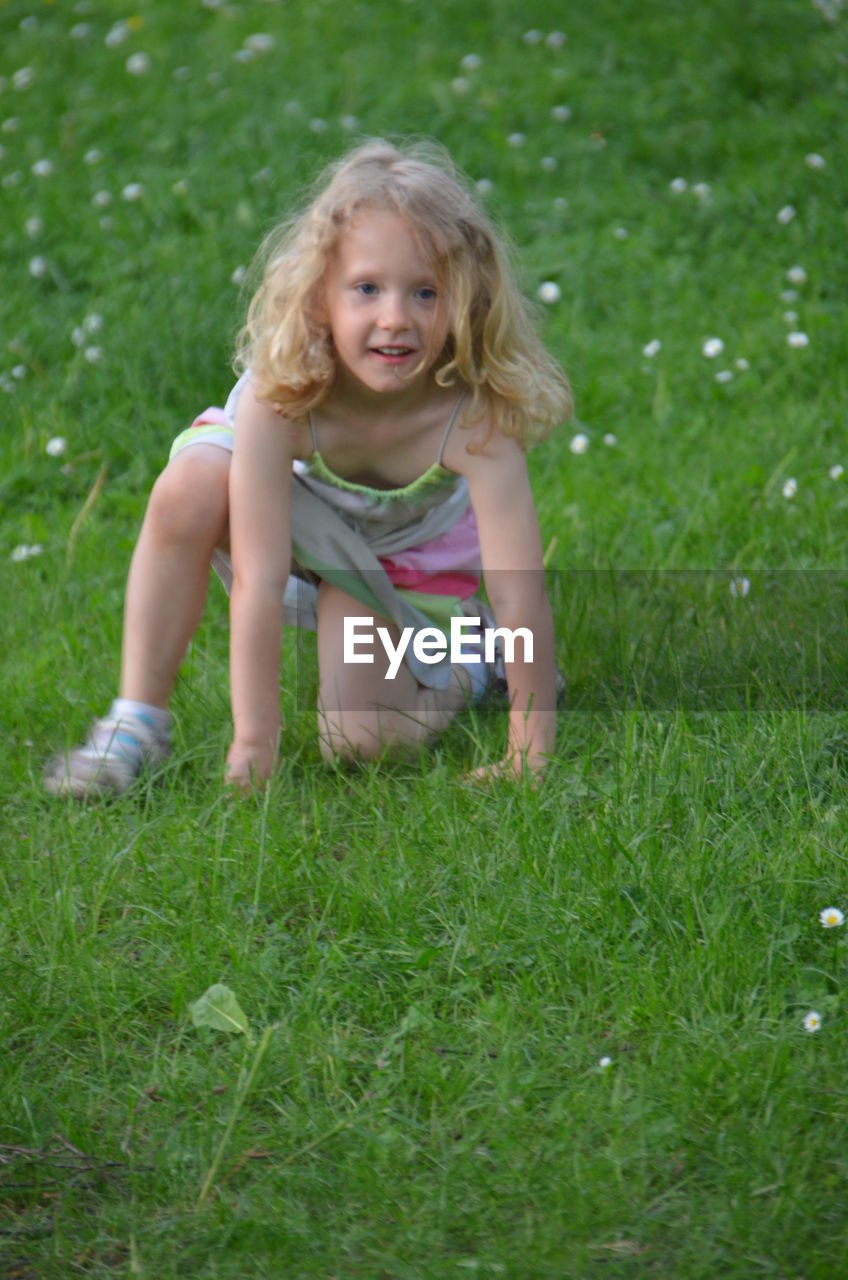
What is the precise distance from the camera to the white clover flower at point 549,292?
15.5ft

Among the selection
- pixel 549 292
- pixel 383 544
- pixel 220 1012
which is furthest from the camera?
pixel 549 292

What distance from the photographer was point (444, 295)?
8.54 feet

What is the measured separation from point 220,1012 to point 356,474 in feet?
3.69

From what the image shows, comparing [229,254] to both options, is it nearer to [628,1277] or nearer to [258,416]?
[258,416]

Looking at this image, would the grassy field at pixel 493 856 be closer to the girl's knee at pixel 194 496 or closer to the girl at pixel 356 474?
the girl at pixel 356 474

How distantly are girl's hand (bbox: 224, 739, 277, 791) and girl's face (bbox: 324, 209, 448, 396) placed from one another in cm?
67

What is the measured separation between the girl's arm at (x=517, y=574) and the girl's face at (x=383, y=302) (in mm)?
179

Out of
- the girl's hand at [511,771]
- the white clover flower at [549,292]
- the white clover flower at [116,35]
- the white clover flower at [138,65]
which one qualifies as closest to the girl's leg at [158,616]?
the girl's hand at [511,771]

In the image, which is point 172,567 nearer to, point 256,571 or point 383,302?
point 256,571

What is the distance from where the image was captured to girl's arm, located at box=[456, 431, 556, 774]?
2.65m

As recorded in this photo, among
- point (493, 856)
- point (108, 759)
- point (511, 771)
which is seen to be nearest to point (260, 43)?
point (108, 759)

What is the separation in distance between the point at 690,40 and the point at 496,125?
44.6 inches

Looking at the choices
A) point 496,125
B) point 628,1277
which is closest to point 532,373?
point 628,1277

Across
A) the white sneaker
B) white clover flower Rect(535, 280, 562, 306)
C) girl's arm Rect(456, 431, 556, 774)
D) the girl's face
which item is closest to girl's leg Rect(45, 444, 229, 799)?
the white sneaker
